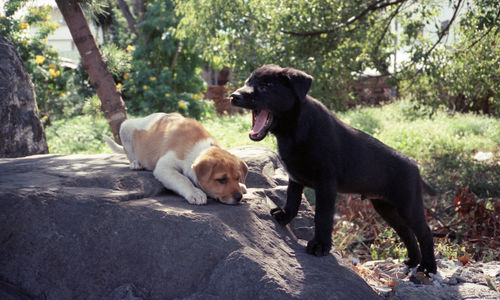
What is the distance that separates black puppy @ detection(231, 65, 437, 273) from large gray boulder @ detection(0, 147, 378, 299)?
0.45 m

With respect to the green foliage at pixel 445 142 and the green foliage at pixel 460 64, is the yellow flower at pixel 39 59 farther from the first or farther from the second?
the green foliage at pixel 460 64

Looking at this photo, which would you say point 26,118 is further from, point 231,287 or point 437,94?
point 437,94

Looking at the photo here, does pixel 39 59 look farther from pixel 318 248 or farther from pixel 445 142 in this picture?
pixel 318 248

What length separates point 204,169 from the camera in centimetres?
361

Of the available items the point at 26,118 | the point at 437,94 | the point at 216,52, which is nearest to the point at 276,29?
the point at 216,52

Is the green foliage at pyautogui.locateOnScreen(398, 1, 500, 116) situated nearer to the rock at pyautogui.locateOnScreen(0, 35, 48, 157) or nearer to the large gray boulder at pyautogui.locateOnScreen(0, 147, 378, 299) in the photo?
the large gray boulder at pyautogui.locateOnScreen(0, 147, 378, 299)

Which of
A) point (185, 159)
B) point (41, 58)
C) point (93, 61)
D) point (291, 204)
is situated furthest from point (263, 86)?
point (41, 58)

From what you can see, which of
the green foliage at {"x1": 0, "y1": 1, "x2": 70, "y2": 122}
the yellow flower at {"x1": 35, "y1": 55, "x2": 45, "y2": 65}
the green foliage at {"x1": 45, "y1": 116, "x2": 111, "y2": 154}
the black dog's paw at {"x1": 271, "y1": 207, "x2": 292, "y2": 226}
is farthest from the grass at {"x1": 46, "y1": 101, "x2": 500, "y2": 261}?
the black dog's paw at {"x1": 271, "y1": 207, "x2": 292, "y2": 226}

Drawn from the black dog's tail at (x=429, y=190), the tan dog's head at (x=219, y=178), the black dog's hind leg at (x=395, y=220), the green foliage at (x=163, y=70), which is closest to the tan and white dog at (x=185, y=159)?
the tan dog's head at (x=219, y=178)

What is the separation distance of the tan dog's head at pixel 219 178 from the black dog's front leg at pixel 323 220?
65cm

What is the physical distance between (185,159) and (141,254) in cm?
129

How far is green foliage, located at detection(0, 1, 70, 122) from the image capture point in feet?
36.1

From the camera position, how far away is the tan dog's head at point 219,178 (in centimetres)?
358

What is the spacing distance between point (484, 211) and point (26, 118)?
621 centimetres
